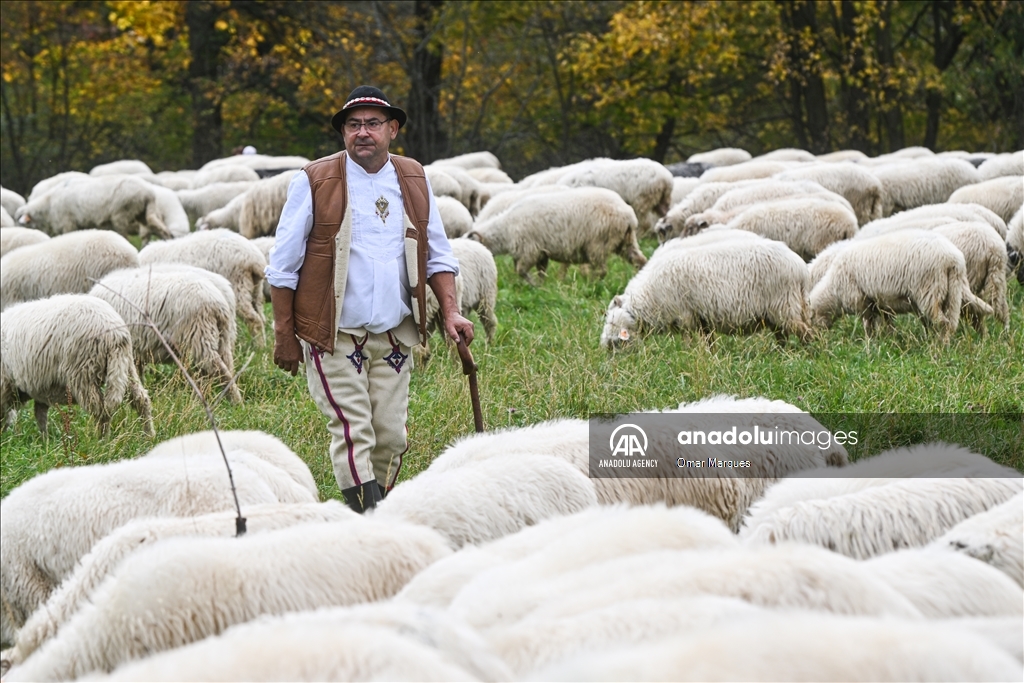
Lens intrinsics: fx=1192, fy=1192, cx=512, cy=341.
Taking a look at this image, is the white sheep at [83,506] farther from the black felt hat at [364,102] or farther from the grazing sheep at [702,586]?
the black felt hat at [364,102]

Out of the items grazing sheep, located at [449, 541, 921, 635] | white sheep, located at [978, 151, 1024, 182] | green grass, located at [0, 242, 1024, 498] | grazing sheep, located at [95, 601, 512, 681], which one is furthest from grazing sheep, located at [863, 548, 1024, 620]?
white sheep, located at [978, 151, 1024, 182]

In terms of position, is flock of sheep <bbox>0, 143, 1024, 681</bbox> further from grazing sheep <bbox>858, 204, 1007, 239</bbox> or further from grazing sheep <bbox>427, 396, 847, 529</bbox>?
grazing sheep <bbox>858, 204, 1007, 239</bbox>

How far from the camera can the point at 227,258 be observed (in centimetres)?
991

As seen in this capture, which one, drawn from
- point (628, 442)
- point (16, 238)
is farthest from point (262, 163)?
point (628, 442)

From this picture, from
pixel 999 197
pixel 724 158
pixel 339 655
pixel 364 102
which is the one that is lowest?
pixel 724 158

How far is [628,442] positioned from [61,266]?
641 cm

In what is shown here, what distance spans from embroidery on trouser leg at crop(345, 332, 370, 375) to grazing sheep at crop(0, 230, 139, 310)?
499 centimetres

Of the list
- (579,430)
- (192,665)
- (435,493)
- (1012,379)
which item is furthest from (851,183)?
(192,665)

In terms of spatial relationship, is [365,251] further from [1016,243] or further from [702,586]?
[1016,243]

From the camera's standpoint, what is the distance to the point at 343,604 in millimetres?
3268

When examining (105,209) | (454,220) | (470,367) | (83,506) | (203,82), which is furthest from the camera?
(203,82)

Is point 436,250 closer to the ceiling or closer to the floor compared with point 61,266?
closer to the ceiling

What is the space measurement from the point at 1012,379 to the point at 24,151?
876 inches

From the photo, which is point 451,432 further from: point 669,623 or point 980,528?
point 669,623
